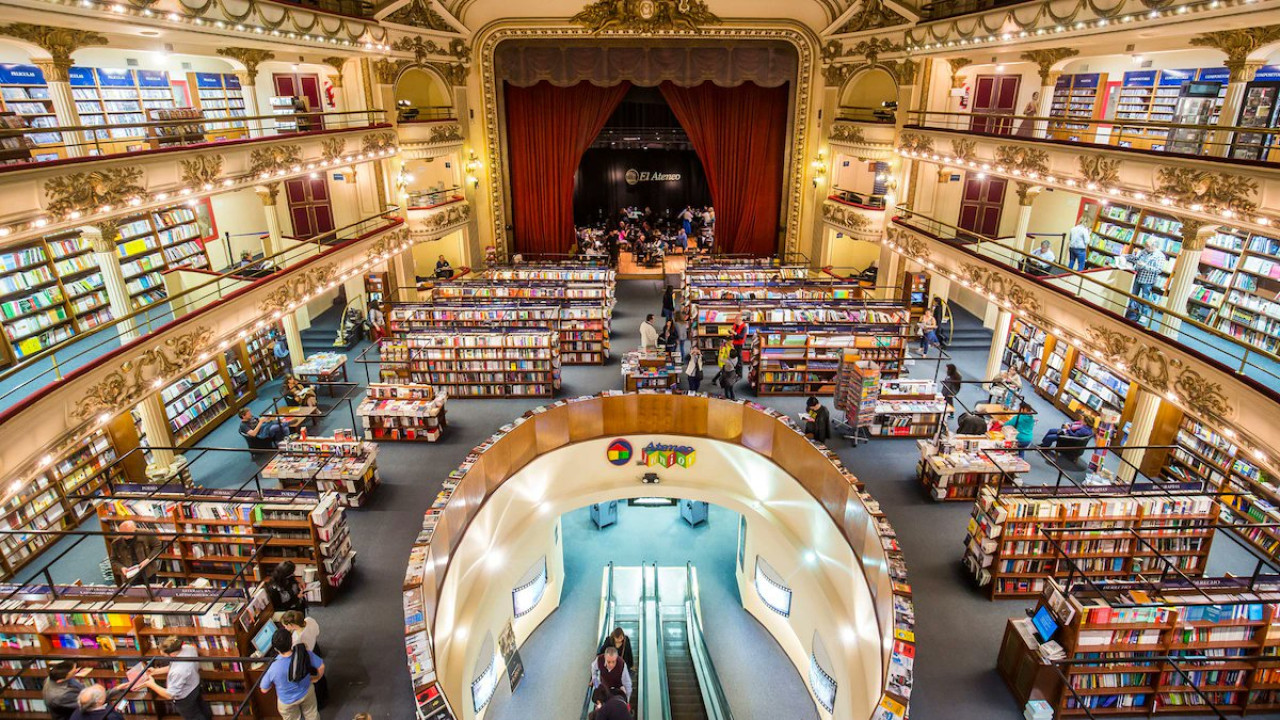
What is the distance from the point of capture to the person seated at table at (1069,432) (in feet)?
33.8

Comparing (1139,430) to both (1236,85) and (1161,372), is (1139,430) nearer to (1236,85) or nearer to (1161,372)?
(1161,372)

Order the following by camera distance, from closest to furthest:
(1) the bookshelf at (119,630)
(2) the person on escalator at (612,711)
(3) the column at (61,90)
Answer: (1) the bookshelf at (119,630) → (2) the person on escalator at (612,711) → (3) the column at (61,90)

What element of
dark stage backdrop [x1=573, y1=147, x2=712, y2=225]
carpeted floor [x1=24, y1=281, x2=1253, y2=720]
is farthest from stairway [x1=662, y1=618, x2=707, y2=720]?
dark stage backdrop [x1=573, y1=147, x2=712, y2=225]

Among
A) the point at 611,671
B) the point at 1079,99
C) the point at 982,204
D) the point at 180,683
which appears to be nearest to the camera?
the point at 180,683

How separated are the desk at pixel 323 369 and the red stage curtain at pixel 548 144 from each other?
30.4ft

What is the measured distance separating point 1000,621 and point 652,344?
7493mm

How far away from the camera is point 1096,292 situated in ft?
34.0

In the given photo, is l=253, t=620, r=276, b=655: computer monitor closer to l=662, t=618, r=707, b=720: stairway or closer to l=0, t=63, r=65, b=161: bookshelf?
l=662, t=618, r=707, b=720: stairway

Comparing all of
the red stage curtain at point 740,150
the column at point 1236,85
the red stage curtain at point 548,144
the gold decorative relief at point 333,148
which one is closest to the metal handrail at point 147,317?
the gold decorative relief at point 333,148

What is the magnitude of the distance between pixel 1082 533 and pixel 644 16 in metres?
15.8

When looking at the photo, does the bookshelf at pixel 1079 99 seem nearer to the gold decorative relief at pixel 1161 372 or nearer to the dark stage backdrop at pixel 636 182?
the gold decorative relief at pixel 1161 372

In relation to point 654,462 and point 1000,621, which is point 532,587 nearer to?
point 654,462

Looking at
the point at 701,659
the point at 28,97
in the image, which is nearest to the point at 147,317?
the point at 28,97

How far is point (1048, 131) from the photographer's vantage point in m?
11.7
